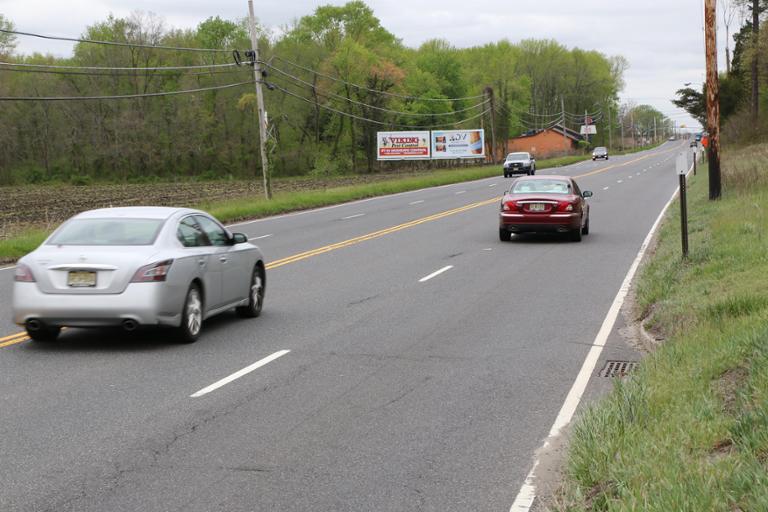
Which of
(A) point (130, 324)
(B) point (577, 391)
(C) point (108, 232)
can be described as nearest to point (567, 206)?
(C) point (108, 232)

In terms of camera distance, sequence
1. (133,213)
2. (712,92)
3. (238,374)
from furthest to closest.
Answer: (712,92)
(133,213)
(238,374)

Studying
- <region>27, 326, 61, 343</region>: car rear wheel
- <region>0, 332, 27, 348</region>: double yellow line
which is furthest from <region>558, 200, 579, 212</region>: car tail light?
<region>27, 326, 61, 343</region>: car rear wheel

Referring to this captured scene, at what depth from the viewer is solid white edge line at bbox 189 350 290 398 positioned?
311 inches

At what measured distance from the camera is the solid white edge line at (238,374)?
789cm

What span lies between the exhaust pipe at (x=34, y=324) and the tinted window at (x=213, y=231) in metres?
2.23

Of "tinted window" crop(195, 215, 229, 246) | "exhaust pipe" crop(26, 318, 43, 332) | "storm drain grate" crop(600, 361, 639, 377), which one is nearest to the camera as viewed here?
"storm drain grate" crop(600, 361, 639, 377)

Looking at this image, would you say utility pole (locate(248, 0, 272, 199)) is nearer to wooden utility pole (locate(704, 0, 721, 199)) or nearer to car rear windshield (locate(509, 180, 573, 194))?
car rear windshield (locate(509, 180, 573, 194))

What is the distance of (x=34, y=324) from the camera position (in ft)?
32.0

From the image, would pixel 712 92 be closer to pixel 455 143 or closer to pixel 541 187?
pixel 541 187

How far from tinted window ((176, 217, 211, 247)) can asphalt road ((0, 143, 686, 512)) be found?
103 centimetres

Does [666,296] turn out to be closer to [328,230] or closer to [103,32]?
[328,230]

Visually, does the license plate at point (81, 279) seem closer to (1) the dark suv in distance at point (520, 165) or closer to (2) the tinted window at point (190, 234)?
(2) the tinted window at point (190, 234)

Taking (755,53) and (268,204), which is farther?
(755,53)

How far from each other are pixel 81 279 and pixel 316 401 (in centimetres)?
332
